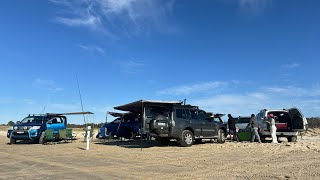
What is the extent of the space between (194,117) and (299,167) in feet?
28.4

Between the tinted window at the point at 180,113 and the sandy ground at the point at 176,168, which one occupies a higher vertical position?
the tinted window at the point at 180,113

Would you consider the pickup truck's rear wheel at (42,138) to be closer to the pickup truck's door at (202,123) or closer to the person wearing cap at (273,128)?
the pickup truck's door at (202,123)

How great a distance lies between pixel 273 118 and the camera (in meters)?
19.8

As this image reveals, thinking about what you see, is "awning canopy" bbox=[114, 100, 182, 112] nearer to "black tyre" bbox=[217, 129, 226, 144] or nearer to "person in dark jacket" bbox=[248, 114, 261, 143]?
"black tyre" bbox=[217, 129, 226, 144]

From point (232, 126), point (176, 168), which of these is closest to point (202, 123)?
point (232, 126)

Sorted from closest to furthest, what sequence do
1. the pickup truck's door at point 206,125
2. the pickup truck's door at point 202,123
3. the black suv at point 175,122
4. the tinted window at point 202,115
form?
the black suv at point 175,122 → the pickup truck's door at point 202,123 → the pickup truck's door at point 206,125 → the tinted window at point 202,115

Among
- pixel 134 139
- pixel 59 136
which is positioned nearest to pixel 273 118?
pixel 134 139

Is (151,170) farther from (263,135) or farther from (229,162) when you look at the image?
(263,135)

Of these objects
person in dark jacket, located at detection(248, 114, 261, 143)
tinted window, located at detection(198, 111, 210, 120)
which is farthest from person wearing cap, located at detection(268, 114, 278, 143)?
tinted window, located at detection(198, 111, 210, 120)

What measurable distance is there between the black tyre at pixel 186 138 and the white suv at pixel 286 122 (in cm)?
470

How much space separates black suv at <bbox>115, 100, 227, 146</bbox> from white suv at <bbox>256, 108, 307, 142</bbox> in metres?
3.14

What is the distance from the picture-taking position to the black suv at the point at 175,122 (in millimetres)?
17281

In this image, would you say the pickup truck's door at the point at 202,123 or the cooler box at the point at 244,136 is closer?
the pickup truck's door at the point at 202,123

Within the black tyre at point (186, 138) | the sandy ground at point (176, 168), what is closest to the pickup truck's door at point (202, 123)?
the black tyre at point (186, 138)
